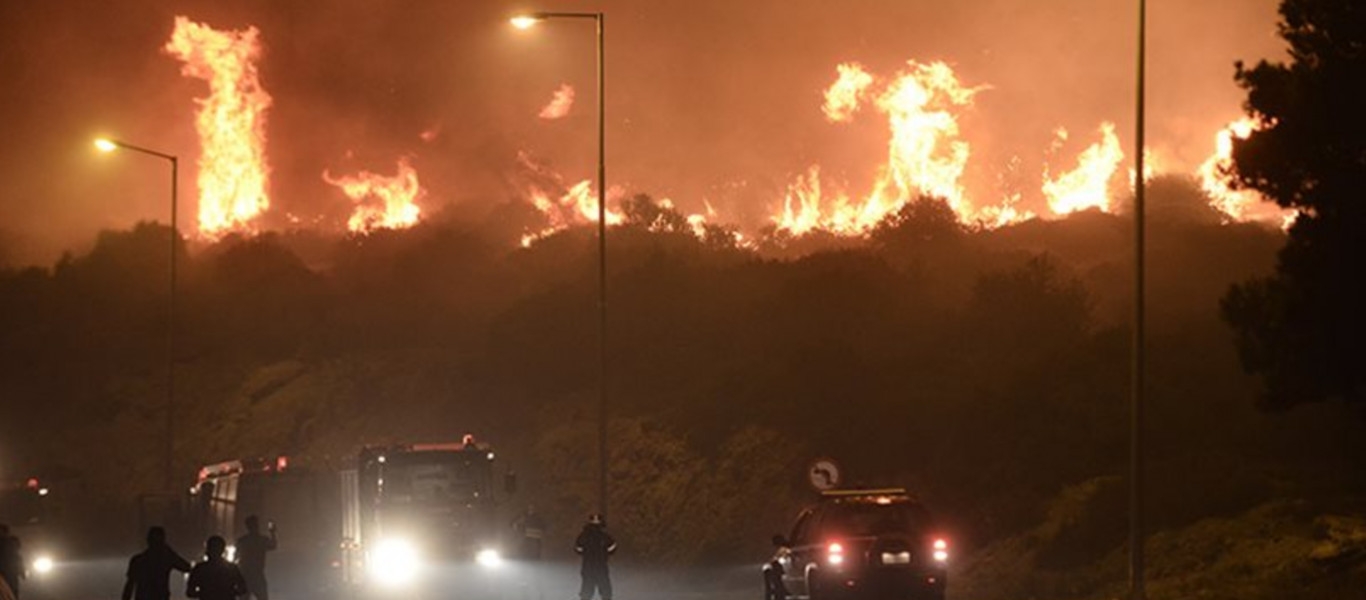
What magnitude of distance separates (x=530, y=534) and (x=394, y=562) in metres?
2.95

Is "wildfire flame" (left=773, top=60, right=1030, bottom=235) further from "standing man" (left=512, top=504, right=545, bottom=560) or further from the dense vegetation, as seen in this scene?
"standing man" (left=512, top=504, right=545, bottom=560)

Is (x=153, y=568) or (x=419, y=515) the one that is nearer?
(x=153, y=568)

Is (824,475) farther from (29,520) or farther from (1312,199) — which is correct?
(29,520)

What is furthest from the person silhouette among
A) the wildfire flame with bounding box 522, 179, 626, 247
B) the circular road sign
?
the wildfire flame with bounding box 522, 179, 626, 247

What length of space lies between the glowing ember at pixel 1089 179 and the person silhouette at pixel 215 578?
6396cm

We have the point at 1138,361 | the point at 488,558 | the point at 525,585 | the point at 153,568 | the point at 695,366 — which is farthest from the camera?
the point at 695,366

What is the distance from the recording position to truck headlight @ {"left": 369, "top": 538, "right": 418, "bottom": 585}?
45.7 metres

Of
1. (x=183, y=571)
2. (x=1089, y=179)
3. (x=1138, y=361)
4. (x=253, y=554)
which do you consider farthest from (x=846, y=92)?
(x=183, y=571)

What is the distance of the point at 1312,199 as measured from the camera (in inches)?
1256

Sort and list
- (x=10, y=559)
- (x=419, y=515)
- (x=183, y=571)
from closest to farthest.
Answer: (x=183, y=571)
(x=10, y=559)
(x=419, y=515)

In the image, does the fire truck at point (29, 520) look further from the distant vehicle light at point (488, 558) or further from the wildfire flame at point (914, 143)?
the wildfire flame at point (914, 143)

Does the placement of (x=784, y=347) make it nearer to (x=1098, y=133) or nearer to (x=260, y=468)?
(x=1098, y=133)

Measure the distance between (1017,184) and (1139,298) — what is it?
169 ft

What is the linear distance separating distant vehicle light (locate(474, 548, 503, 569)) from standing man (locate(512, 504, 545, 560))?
773 millimetres
